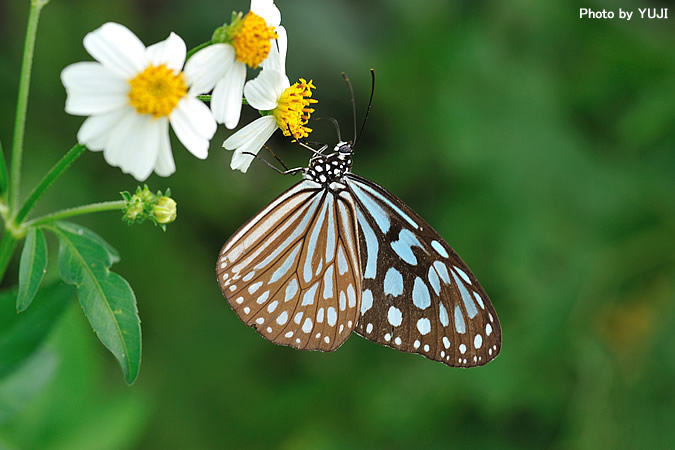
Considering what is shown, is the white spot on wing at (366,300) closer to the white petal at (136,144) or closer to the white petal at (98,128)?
the white petal at (136,144)

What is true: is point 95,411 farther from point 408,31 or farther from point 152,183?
point 408,31

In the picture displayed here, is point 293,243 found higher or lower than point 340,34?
lower

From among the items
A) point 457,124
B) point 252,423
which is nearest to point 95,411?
point 252,423

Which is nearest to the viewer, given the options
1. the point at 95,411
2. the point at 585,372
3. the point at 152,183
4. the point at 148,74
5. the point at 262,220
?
the point at 148,74

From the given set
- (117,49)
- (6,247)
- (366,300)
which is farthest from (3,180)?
(366,300)

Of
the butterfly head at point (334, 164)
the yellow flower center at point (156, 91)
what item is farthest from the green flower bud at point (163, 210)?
the butterfly head at point (334, 164)

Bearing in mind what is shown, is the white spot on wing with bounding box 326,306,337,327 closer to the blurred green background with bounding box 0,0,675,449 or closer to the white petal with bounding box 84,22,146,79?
the white petal with bounding box 84,22,146,79
